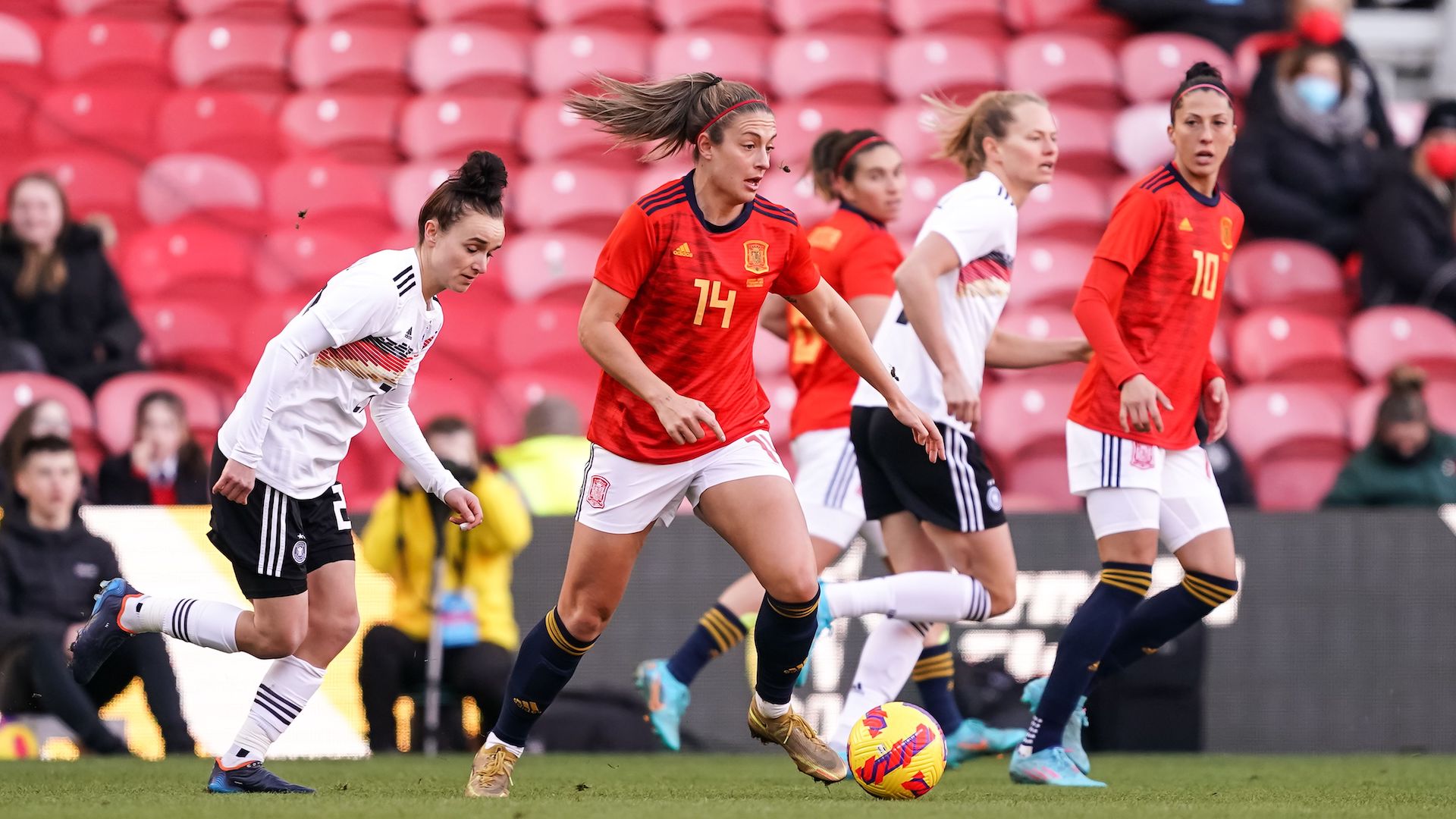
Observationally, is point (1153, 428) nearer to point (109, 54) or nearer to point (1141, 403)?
point (1141, 403)

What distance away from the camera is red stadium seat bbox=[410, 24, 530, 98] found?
39.3ft

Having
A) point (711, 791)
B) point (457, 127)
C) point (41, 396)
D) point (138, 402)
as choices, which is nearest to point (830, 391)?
point (711, 791)

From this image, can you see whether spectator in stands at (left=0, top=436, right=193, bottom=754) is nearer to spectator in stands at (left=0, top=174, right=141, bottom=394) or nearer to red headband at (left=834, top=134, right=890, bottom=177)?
spectator in stands at (left=0, top=174, right=141, bottom=394)

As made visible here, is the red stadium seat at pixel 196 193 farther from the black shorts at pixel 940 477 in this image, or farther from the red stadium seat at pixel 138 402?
the black shorts at pixel 940 477

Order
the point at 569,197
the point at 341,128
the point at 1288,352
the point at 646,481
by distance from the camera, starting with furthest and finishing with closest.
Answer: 1. the point at 341,128
2. the point at 569,197
3. the point at 1288,352
4. the point at 646,481

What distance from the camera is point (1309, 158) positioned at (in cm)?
1095

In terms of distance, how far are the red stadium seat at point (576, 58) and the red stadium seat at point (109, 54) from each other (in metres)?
2.56

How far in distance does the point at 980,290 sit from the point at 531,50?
6718mm

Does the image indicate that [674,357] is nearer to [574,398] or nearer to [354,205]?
[574,398]

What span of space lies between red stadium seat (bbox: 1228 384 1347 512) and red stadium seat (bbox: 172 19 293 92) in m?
6.71

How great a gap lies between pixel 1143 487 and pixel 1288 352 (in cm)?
505

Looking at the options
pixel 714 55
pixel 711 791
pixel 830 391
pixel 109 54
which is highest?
pixel 714 55

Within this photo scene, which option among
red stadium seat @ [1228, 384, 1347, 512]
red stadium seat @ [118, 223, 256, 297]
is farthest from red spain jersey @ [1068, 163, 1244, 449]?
red stadium seat @ [118, 223, 256, 297]

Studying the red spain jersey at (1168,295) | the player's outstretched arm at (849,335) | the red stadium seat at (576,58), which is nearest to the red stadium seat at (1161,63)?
the red stadium seat at (576,58)
